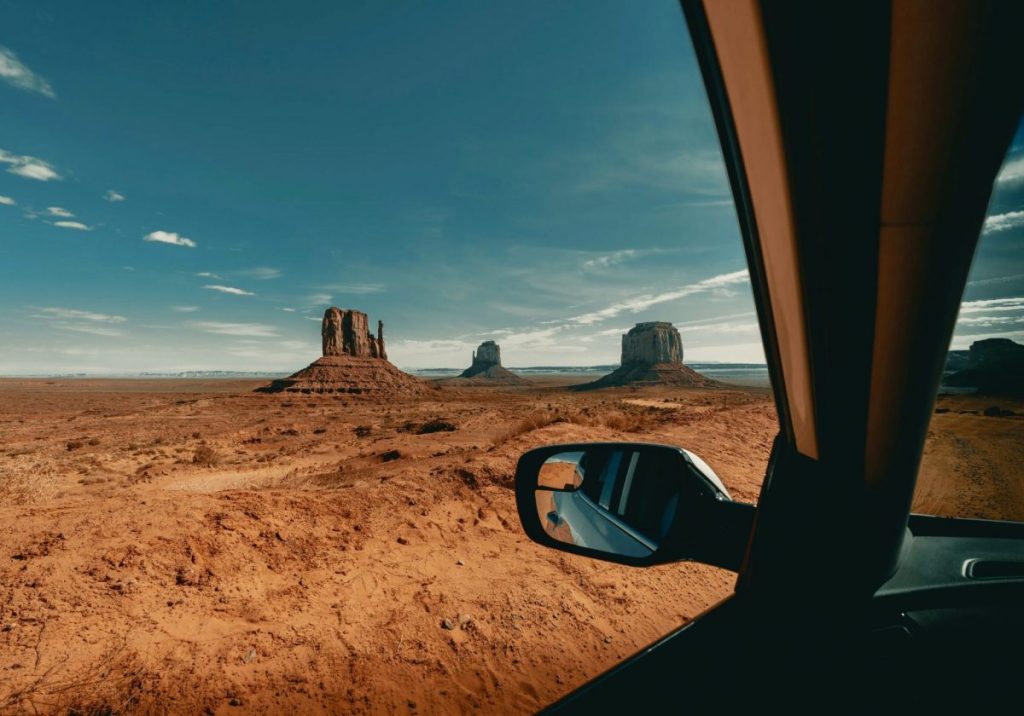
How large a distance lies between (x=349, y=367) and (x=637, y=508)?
83.9m

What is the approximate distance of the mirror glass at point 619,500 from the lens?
6.59 ft

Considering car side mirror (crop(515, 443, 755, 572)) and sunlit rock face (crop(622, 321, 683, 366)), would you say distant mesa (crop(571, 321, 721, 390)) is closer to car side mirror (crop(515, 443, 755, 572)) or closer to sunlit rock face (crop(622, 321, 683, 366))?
sunlit rock face (crop(622, 321, 683, 366))

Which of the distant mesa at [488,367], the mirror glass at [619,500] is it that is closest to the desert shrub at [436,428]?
the mirror glass at [619,500]

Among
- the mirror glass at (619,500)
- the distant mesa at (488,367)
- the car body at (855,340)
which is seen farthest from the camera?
the distant mesa at (488,367)

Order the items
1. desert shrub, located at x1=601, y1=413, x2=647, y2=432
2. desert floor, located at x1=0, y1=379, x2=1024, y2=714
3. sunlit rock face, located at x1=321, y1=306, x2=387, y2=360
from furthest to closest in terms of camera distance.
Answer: sunlit rock face, located at x1=321, y1=306, x2=387, y2=360 < desert shrub, located at x1=601, y1=413, x2=647, y2=432 < desert floor, located at x1=0, y1=379, x2=1024, y2=714

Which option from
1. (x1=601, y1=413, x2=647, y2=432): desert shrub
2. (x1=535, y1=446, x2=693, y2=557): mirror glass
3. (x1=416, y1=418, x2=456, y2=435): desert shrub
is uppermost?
(x1=535, y1=446, x2=693, y2=557): mirror glass

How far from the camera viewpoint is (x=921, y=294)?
0.85 metres

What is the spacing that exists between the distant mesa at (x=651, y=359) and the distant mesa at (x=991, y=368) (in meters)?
114

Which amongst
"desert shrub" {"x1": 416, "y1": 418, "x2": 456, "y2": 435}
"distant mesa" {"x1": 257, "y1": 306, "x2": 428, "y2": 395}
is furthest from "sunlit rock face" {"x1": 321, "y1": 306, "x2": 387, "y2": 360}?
"desert shrub" {"x1": 416, "y1": 418, "x2": 456, "y2": 435}

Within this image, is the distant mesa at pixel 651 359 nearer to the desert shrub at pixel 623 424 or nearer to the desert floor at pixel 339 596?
the desert shrub at pixel 623 424

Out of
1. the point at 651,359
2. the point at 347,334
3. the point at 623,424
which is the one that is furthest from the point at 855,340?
the point at 651,359

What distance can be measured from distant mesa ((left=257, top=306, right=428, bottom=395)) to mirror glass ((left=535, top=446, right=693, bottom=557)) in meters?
71.9

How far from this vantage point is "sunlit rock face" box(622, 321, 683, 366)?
124 meters

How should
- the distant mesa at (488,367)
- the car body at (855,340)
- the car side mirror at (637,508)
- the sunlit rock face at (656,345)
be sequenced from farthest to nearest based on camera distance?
1. the distant mesa at (488,367)
2. the sunlit rock face at (656,345)
3. the car side mirror at (637,508)
4. the car body at (855,340)
